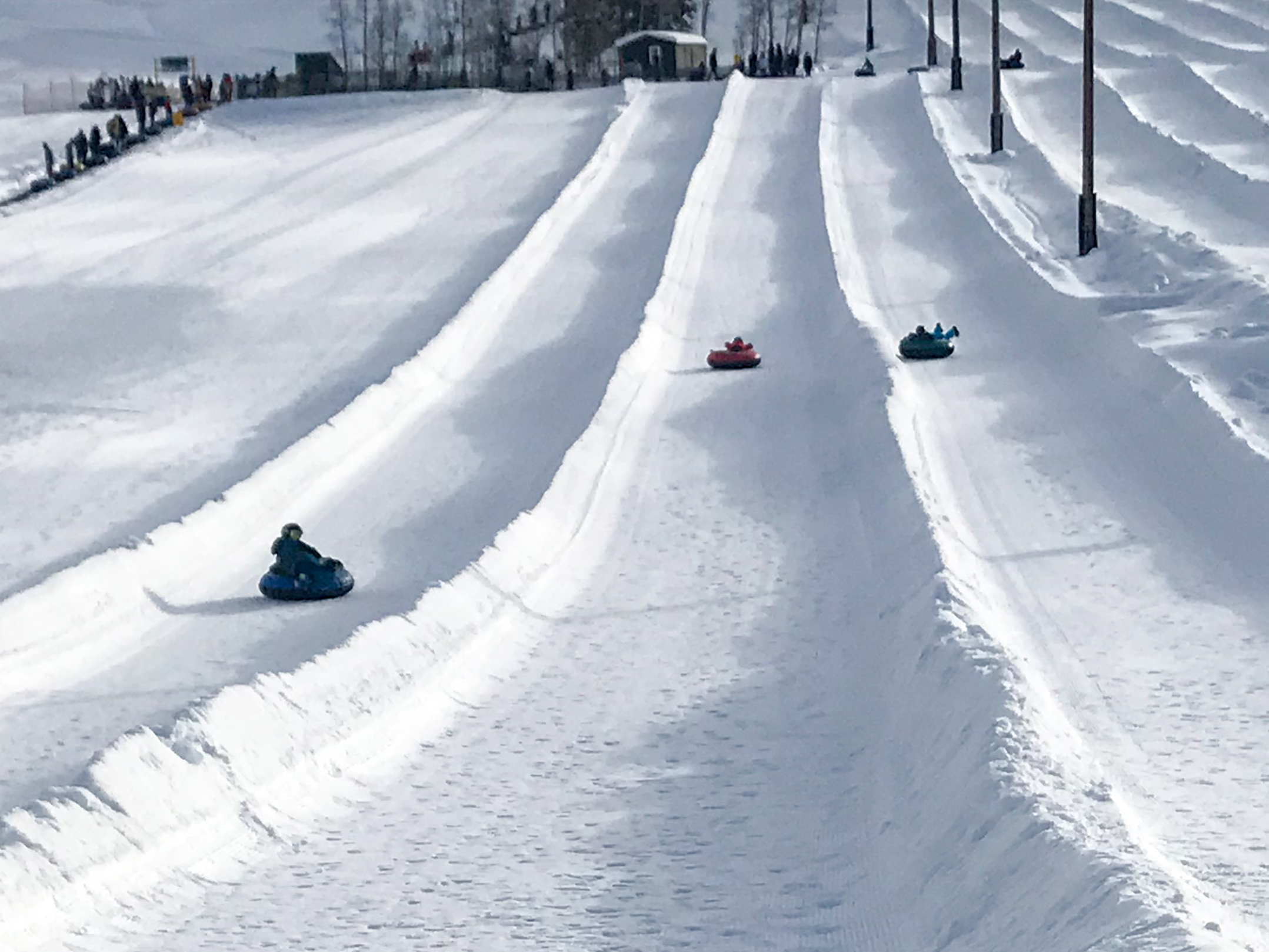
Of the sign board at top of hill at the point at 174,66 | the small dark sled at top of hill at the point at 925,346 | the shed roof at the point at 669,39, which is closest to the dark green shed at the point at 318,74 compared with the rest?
the shed roof at the point at 669,39

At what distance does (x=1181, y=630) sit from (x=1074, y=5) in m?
60.9

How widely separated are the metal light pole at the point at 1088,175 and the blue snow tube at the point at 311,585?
1504cm

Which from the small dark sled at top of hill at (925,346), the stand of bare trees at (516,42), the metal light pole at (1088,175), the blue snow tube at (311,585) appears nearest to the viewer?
the blue snow tube at (311,585)

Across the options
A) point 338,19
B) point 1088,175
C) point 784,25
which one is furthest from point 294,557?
point 338,19

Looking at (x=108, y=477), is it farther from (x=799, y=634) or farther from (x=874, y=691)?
(x=874, y=691)

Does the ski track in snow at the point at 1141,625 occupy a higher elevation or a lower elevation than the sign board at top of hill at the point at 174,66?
lower

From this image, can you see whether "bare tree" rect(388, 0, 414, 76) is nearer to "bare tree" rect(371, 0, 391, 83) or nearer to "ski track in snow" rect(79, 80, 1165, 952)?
"bare tree" rect(371, 0, 391, 83)

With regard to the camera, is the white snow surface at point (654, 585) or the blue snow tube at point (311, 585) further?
the blue snow tube at point (311, 585)

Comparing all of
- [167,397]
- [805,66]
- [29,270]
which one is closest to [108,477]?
[167,397]

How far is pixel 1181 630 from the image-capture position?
999 centimetres

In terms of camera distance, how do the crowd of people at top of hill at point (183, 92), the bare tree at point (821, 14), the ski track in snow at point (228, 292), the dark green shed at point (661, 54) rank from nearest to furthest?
the ski track in snow at point (228, 292) < the crowd of people at top of hill at point (183, 92) < the dark green shed at point (661, 54) < the bare tree at point (821, 14)

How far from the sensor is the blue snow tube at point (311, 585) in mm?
11859

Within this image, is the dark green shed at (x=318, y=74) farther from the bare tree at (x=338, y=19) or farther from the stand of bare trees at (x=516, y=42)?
the bare tree at (x=338, y=19)

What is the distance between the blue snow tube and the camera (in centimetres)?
1186
